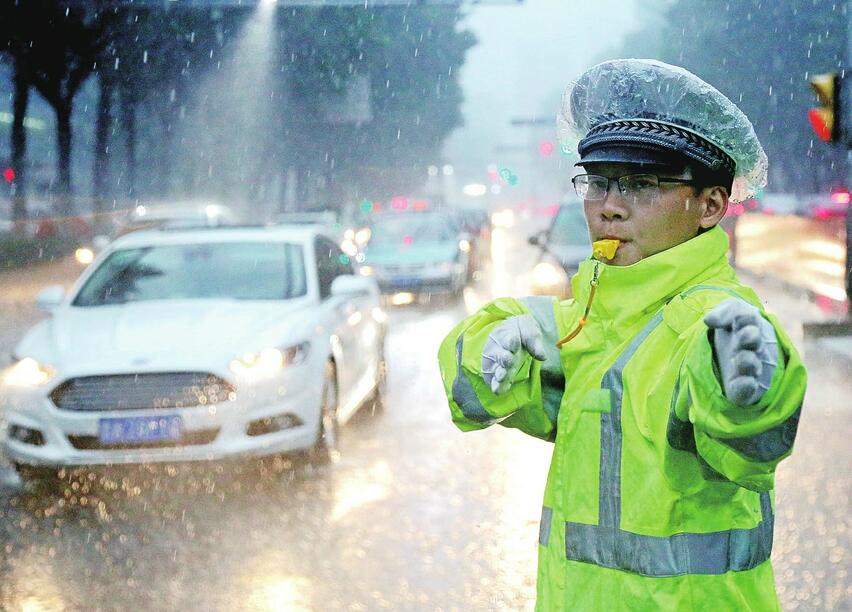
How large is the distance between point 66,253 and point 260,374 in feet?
101

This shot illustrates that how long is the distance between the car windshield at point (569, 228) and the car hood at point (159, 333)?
21.1 feet

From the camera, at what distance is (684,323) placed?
2119 millimetres

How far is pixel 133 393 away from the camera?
6.84 metres

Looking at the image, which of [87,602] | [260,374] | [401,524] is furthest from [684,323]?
[260,374]

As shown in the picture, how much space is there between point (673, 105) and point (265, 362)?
197 inches

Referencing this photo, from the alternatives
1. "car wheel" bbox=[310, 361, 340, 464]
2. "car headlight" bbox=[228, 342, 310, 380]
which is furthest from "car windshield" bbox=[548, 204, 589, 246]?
"car headlight" bbox=[228, 342, 310, 380]

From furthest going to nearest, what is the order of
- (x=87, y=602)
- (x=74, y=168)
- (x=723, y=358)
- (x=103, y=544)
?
(x=74, y=168) → (x=103, y=544) → (x=87, y=602) → (x=723, y=358)

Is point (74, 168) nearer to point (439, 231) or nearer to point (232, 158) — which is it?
point (232, 158)

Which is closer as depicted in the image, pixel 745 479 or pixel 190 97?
pixel 745 479

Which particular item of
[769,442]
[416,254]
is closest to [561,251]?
[416,254]

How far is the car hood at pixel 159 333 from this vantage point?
6969mm

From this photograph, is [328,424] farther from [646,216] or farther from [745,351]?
[745,351]

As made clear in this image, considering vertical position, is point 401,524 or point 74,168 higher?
point 401,524

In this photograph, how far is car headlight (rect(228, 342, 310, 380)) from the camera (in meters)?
7.00
